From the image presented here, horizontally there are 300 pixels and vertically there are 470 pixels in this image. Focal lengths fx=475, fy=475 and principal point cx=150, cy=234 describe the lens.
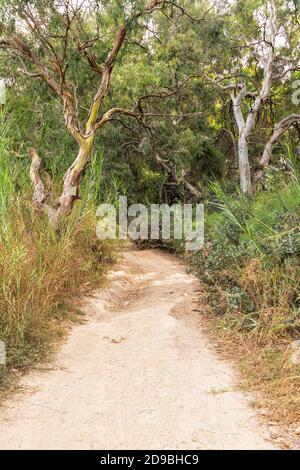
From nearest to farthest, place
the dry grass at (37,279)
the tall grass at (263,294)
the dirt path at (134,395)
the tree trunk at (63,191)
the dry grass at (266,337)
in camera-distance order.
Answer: the dirt path at (134,395) → the dry grass at (266,337) → the tall grass at (263,294) → the dry grass at (37,279) → the tree trunk at (63,191)

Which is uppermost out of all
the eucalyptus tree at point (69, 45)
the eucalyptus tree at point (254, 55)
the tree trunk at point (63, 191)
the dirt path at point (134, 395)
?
the eucalyptus tree at point (254, 55)

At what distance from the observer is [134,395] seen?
3.26 m

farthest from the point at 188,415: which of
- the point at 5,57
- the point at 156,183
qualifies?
the point at 156,183

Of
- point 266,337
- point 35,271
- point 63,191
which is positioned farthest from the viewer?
point 63,191

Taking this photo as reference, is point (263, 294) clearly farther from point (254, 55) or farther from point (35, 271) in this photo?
point (254, 55)

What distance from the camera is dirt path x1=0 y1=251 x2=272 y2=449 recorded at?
2.67m

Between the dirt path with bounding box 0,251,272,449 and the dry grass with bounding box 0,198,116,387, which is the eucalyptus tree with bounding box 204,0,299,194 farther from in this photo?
the dirt path with bounding box 0,251,272,449

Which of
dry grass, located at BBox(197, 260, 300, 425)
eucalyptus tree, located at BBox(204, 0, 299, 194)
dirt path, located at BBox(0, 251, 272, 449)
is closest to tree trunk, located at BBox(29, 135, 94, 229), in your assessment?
dirt path, located at BBox(0, 251, 272, 449)

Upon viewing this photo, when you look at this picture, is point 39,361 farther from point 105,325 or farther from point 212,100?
point 212,100

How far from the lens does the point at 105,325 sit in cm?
505

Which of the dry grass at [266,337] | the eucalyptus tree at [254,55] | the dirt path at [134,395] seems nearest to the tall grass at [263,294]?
the dry grass at [266,337]

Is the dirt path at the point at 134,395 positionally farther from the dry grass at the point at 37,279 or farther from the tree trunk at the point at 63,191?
the tree trunk at the point at 63,191

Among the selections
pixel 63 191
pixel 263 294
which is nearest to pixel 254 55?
pixel 63 191

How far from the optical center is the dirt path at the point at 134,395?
8.77 ft
